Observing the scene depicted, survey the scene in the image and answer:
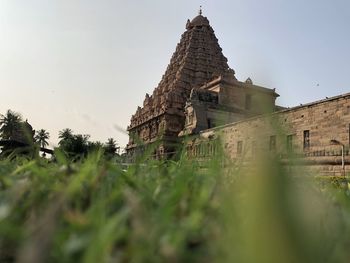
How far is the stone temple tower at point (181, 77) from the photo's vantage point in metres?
31.5

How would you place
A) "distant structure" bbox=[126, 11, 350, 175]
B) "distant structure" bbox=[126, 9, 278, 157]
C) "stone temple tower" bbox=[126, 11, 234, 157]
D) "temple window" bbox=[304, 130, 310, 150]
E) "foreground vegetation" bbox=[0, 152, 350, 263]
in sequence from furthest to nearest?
"stone temple tower" bbox=[126, 11, 234, 157] → "distant structure" bbox=[126, 9, 278, 157] → "temple window" bbox=[304, 130, 310, 150] → "distant structure" bbox=[126, 11, 350, 175] → "foreground vegetation" bbox=[0, 152, 350, 263]

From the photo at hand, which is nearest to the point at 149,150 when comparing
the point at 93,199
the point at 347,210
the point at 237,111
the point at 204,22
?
the point at 93,199

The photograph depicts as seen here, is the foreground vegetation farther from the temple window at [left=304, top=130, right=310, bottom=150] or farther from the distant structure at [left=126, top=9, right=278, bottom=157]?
the distant structure at [left=126, top=9, right=278, bottom=157]

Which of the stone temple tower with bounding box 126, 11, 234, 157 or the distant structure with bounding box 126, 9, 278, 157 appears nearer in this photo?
the distant structure with bounding box 126, 9, 278, 157

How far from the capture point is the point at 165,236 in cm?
57

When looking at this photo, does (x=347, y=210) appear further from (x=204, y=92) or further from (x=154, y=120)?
(x=154, y=120)

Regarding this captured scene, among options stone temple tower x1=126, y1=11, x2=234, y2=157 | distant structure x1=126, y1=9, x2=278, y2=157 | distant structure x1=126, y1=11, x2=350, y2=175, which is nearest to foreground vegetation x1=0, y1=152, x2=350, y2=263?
distant structure x1=126, y1=11, x2=350, y2=175

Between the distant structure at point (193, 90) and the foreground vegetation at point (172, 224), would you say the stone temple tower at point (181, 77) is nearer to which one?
the distant structure at point (193, 90)

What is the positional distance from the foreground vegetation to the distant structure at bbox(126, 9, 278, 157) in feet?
77.6

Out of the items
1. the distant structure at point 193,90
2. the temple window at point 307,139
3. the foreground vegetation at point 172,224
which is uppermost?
the distant structure at point 193,90

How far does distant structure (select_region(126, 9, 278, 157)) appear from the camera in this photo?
85.5 ft

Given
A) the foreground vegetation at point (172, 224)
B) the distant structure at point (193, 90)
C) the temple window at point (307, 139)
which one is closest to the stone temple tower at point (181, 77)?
the distant structure at point (193, 90)

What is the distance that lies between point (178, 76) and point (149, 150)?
108 feet

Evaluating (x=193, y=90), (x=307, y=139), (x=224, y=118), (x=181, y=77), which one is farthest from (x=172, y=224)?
(x=181, y=77)
